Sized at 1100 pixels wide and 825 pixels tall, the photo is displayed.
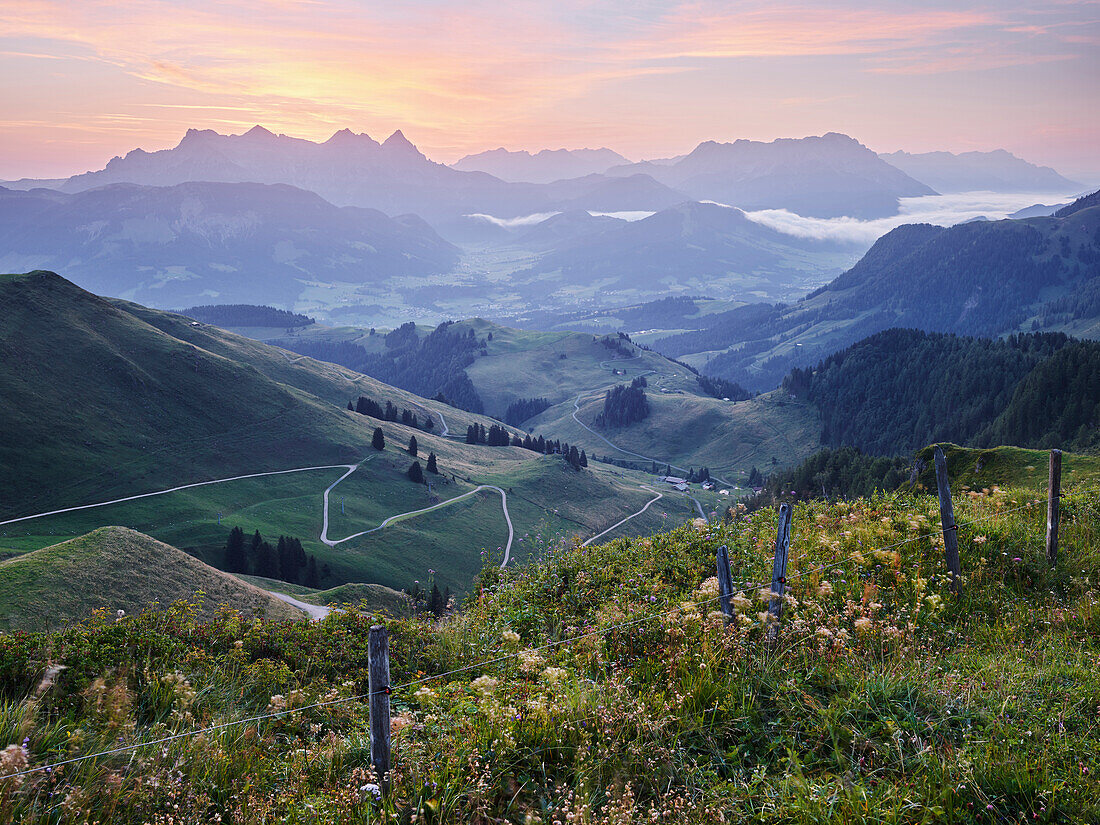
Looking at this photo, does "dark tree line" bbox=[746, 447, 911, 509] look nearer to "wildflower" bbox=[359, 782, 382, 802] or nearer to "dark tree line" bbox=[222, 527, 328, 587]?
"dark tree line" bbox=[222, 527, 328, 587]

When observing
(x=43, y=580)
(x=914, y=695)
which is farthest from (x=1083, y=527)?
(x=43, y=580)

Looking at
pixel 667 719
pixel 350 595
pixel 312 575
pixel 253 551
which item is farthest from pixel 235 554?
pixel 667 719

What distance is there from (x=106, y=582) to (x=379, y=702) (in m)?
50.1

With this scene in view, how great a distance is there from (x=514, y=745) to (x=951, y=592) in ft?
34.7

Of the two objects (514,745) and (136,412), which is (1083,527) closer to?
(514,745)

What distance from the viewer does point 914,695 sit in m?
9.24

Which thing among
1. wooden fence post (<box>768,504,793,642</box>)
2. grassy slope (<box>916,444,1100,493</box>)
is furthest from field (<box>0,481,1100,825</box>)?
grassy slope (<box>916,444,1100,493</box>)

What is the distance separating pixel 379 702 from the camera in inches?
325

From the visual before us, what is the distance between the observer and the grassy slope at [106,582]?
141 feet

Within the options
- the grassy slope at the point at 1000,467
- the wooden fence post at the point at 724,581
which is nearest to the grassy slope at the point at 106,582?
the wooden fence post at the point at 724,581

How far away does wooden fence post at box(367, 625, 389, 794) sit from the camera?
26.9 feet

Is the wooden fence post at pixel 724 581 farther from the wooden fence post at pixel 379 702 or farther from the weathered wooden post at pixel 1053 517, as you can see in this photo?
the weathered wooden post at pixel 1053 517

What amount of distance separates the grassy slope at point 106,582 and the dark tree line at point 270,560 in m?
52.5

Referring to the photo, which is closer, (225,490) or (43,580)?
(43,580)
